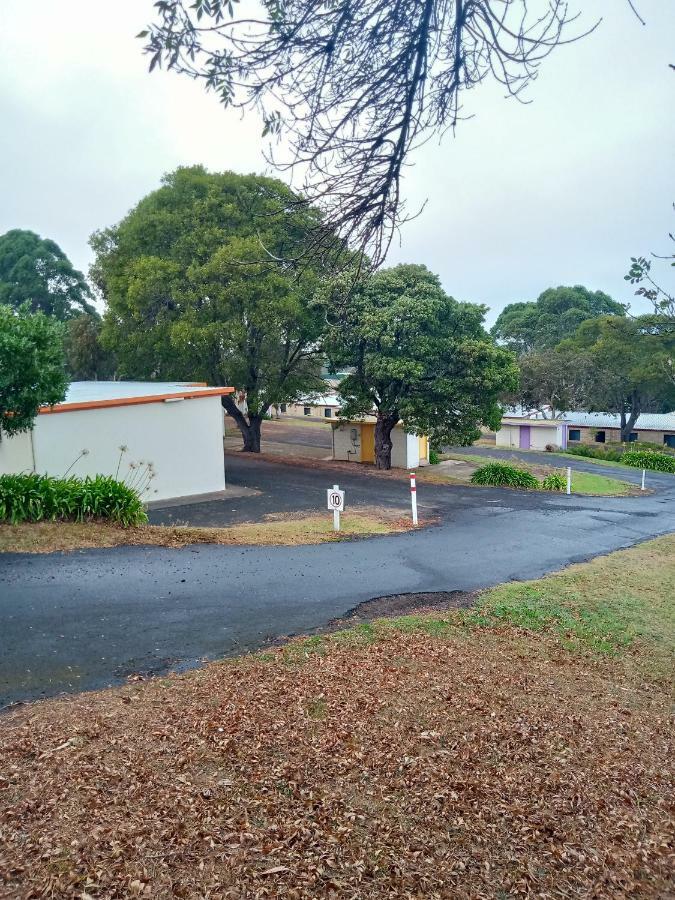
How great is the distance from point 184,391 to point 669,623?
485 inches

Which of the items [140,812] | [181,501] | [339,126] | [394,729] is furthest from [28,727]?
[181,501]

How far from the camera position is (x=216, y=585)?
8398 mm

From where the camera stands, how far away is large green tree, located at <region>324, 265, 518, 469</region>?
20.8 meters

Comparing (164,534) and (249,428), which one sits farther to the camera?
(249,428)

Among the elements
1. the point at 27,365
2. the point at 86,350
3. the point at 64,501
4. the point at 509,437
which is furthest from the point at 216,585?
the point at 509,437

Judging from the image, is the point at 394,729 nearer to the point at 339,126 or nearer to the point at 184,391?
the point at 339,126

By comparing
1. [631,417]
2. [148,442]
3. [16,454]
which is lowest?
[16,454]

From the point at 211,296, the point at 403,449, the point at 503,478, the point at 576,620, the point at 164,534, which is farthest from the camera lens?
the point at 403,449

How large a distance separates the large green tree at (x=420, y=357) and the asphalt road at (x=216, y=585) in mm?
6217

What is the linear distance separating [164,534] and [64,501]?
1733mm

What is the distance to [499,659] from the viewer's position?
6.18 meters

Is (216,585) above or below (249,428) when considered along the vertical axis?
below

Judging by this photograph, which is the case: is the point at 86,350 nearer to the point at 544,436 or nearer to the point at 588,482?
the point at 588,482

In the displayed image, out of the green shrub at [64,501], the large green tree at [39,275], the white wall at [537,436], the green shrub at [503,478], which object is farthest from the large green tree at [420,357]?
the large green tree at [39,275]
